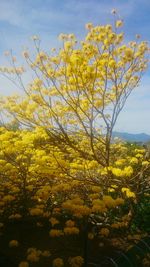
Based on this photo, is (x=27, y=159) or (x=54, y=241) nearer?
(x=54, y=241)

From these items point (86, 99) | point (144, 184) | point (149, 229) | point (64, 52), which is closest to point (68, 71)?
point (64, 52)

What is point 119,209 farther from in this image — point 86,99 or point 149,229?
point 86,99

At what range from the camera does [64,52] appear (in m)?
6.87

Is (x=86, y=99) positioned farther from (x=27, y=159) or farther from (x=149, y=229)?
(x=149, y=229)

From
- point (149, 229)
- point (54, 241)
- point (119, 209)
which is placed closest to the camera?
point (54, 241)

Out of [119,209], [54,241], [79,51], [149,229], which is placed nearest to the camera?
[79,51]

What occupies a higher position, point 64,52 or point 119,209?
point 64,52

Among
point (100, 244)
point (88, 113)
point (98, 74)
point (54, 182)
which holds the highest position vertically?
point (98, 74)

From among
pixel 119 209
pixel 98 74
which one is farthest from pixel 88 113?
pixel 119 209

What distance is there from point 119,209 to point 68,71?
359cm

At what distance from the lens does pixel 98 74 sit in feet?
23.0

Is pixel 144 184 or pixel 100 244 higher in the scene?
pixel 144 184

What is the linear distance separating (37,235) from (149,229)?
2468 mm

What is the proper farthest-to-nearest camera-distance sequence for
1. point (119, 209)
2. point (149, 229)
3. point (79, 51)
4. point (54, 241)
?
point (119, 209), point (149, 229), point (54, 241), point (79, 51)
